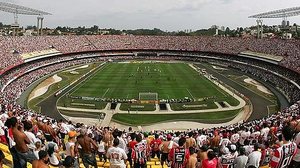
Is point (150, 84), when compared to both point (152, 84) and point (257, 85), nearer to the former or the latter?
point (152, 84)

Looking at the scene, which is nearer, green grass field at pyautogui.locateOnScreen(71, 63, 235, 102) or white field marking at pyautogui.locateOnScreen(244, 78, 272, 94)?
green grass field at pyautogui.locateOnScreen(71, 63, 235, 102)

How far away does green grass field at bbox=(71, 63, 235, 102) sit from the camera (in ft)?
176

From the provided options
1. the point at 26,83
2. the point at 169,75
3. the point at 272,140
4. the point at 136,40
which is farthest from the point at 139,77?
the point at 272,140

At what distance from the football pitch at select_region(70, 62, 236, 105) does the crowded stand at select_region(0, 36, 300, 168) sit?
1043 cm

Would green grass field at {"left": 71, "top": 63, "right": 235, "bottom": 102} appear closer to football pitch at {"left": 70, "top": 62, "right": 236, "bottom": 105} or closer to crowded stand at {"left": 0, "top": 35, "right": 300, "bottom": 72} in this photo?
football pitch at {"left": 70, "top": 62, "right": 236, "bottom": 105}

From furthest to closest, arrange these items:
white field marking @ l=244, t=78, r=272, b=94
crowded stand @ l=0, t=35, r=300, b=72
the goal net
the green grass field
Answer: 1. crowded stand @ l=0, t=35, r=300, b=72
2. white field marking @ l=244, t=78, r=272, b=94
3. the green grass field
4. the goal net

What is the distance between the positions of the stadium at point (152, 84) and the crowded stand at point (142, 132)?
0.33m

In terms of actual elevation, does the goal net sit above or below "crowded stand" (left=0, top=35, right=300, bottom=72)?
below

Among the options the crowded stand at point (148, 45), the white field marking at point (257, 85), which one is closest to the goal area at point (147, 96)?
the white field marking at point (257, 85)

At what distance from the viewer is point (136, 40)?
4409 inches

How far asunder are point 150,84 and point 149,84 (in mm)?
179

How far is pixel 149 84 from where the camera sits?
206ft

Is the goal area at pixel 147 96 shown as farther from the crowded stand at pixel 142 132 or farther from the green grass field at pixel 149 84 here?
the crowded stand at pixel 142 132

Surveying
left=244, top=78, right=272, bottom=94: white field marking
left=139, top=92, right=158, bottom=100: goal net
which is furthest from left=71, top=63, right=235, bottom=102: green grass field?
left=244, top=78, right=272, bottom=94: white field marking
